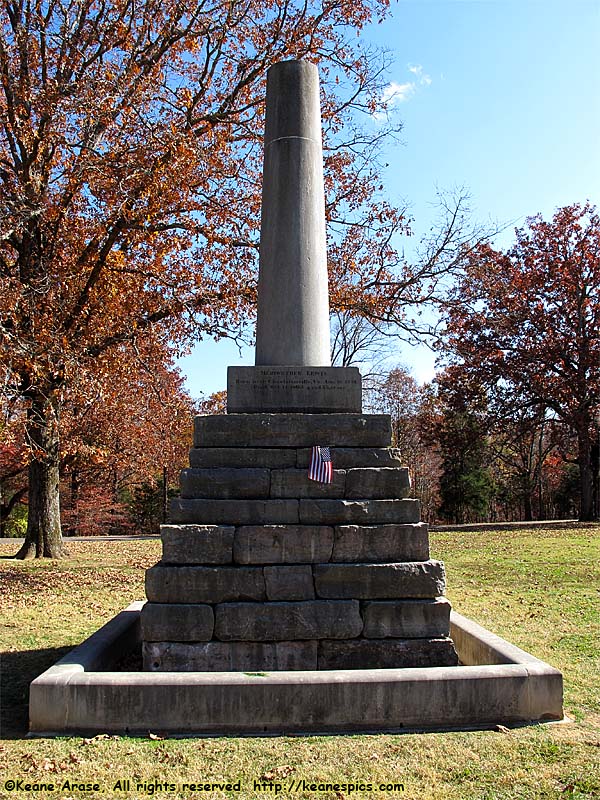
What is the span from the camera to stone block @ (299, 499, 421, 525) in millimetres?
5793

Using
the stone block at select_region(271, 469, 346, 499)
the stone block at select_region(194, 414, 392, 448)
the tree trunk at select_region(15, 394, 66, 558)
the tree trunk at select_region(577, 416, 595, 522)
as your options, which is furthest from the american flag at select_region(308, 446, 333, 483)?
the tree trunk at select_region(577, 416, 595, 522)

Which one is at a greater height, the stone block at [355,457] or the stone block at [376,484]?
the stone block at [355,457]

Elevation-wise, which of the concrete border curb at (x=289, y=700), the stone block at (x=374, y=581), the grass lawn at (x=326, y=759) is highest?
the stone block at (x=374, y=581)

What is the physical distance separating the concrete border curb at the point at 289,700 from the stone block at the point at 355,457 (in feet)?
5.51

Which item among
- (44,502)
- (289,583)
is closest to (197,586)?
(289,583)

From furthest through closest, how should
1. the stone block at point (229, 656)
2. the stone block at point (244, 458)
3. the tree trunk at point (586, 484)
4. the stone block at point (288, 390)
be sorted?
the tree trunk at point (586, 484) → the stone block at point (288, 390) → the stone block at point (244, 458) → the stone block at point (229, 656)

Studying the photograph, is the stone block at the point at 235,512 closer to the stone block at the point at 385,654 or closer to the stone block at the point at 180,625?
the stone block at the point at 180,625

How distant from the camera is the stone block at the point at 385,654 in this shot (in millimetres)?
5552

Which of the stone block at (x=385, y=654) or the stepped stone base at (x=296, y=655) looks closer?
the stepped stone base at (x=296, y=655)

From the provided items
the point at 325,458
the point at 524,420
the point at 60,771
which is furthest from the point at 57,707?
the point at 524,420

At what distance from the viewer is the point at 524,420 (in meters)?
27.0

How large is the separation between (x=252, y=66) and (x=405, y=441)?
1099 inches

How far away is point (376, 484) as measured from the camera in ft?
19.7

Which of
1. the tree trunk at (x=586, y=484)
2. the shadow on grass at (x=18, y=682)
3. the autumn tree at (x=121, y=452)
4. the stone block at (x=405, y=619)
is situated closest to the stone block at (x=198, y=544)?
the stone block at (x=405, y=619)
